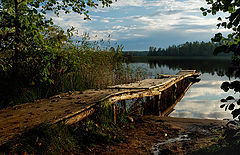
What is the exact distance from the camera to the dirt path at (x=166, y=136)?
4.08 meters

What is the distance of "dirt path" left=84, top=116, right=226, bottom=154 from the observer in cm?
408

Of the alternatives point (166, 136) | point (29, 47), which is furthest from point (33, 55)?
point (166, 136)

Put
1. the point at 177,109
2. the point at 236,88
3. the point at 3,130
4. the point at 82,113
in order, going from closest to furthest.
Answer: the point at 236,88, the point at 3,130, the point at 82,113, the point at 177,109

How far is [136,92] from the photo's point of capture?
661cm

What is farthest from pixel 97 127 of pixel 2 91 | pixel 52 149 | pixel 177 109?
pixel 177 109

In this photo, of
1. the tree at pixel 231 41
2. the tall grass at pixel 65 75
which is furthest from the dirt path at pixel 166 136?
the tree at pixel 231 41

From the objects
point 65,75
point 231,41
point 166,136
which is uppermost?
point 231,41

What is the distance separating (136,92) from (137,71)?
5836mm

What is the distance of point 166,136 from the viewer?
4980 millimetres

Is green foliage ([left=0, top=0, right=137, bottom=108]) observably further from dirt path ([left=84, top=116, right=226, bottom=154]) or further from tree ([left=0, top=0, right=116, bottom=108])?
dirt path ([left=84, top=116, right=226, bottom=154])

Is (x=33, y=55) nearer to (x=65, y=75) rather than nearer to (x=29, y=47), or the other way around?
(x=29, y=47)

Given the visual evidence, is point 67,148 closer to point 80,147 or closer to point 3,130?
point 80,147

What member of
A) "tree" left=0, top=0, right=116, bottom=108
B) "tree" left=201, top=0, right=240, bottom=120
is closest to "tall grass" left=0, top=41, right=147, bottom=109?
"tree" left=0, top=0, right=116, bottom=108

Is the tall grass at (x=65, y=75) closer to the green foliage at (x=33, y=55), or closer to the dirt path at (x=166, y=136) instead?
the green foliage at (x=33, y=55)
